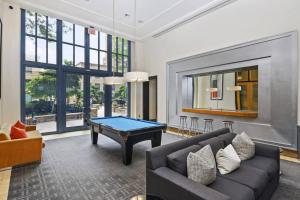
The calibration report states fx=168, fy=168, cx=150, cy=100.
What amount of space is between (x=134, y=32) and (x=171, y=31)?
1.81m

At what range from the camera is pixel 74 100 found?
22.4ft


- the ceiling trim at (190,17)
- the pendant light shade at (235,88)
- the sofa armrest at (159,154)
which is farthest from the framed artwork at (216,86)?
the sofa armrest at (159,154)

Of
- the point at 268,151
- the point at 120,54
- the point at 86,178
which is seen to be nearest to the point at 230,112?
the point at 268,151

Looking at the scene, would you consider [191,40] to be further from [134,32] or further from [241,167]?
[241,167]

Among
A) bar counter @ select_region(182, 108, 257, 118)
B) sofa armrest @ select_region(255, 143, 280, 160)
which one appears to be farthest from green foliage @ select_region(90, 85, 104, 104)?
sofa armrest @ select_region(255, 143, 280, 160)

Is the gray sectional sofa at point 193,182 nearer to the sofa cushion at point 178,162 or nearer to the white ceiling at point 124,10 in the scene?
the sofa cushion at point 178,162

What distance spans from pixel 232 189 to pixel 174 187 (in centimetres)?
65

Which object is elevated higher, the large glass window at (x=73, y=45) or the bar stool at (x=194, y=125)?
the large glass window at (x=73, y=45)

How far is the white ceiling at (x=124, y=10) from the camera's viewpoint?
540 centimetres

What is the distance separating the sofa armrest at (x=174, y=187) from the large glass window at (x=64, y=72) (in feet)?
18.8

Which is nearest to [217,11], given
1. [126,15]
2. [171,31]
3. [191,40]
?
[191,40]

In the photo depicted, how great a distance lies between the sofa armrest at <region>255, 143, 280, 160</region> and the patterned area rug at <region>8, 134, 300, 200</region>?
1.62ft

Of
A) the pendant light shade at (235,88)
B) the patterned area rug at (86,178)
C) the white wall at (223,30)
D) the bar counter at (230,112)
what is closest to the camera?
the patterned area rug at (86,178)

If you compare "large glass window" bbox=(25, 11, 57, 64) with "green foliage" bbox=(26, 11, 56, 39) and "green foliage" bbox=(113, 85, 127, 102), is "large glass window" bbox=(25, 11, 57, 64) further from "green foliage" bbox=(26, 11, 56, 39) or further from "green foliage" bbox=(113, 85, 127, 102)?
"green foliage" bbox=(113, 85, 127, 102)
